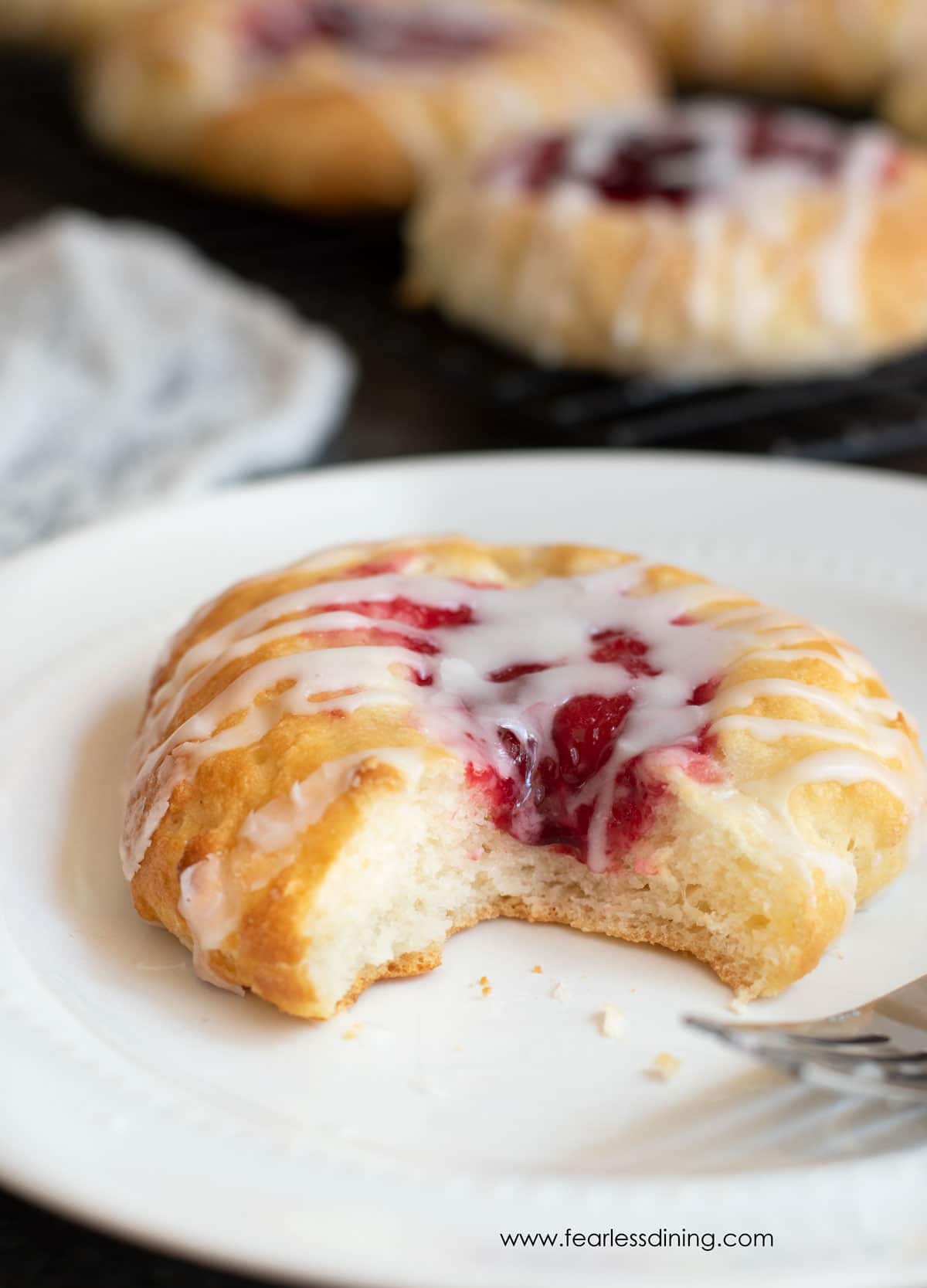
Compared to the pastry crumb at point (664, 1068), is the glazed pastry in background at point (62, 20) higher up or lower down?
lower down

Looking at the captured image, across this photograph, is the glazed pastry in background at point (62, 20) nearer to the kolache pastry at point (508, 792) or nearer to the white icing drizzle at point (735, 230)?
the white icing drizzle at point (735, 230)

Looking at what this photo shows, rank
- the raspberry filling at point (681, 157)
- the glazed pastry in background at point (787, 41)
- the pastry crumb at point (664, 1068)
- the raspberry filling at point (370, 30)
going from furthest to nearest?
the glazed pastry in background at point (787, 41) < the raspberry filling at point (370, 30) < the raspberry filling at point (681, 157) < the pastry crumb at point (664, 1068)

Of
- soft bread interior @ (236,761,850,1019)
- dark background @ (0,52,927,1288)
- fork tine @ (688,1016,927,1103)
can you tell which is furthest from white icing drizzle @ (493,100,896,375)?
fork tine @ (688,1016,927,1103)

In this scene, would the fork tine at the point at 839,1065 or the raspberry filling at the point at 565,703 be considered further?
the raspberry filling at the point at 565,703

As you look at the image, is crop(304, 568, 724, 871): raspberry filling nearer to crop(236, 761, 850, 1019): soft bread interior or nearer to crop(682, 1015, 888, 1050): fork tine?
crop(236, 761, 850, 1019): soft bread interior

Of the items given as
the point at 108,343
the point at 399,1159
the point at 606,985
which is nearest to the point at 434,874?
the point at 606,985

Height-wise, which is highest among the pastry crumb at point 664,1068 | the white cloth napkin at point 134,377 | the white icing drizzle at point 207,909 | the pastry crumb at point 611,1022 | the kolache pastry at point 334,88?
the white icing drizzle at point 207,909

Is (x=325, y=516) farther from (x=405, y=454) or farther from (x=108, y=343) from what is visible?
(x=108, y=343)

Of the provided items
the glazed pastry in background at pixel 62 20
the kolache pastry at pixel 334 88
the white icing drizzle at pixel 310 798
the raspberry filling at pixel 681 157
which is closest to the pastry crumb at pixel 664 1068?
the white icing drizzle at pixel 310 798
